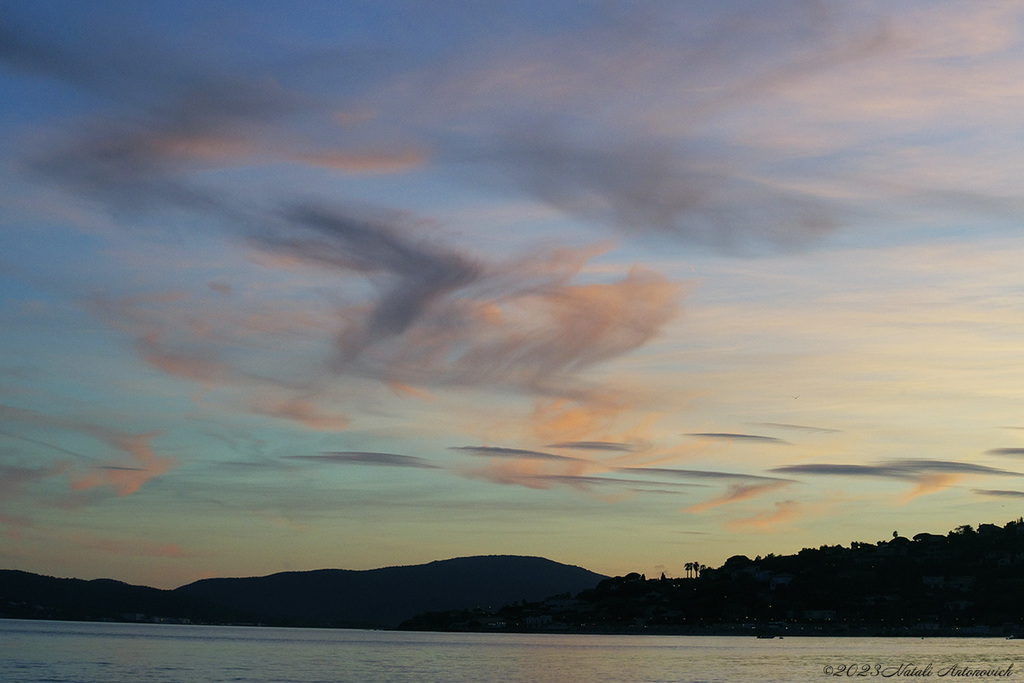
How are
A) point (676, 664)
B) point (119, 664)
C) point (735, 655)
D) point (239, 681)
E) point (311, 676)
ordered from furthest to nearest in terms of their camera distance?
point (735, 655), point (676, 664), point (119, 664), point (311, 676), point (239, 681)

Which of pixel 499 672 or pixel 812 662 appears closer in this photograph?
pixel 499 672

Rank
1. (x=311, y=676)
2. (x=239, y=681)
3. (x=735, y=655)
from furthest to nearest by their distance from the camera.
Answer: (x=735, y=655)
(x=311, y=676)
(x=239, y=681)

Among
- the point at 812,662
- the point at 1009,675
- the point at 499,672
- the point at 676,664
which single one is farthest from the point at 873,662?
the point at 499,672

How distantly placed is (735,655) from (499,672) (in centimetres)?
6635

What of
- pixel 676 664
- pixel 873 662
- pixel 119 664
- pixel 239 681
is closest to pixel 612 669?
pixel 676 664

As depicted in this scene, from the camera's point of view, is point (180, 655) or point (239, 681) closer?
point (239, 681)

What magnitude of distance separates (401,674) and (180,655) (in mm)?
53103

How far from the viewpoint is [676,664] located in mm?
157500

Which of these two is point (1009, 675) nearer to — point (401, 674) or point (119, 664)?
point (401, 674)

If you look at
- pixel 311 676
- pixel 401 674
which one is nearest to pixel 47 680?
pixel 311 676

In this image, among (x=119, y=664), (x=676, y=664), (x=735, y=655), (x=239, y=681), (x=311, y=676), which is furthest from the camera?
(x=735, y=655)

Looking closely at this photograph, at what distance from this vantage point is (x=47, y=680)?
102625 mm

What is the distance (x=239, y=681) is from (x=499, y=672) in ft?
125

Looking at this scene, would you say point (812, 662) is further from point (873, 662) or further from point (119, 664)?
point (119, 664)
